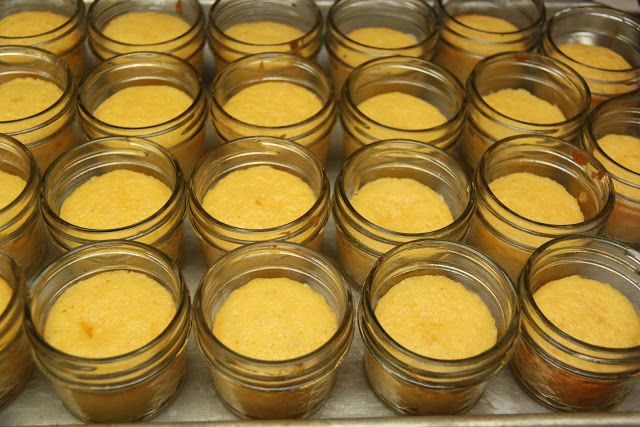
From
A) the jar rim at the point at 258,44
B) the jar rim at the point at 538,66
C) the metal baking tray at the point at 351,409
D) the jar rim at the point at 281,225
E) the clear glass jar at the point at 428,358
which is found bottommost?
the metal baking tray at the point at 351,409

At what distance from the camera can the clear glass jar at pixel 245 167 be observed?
159 cm

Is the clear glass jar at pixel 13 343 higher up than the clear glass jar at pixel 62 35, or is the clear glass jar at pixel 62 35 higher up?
the clear glass jar at pixel 62 35

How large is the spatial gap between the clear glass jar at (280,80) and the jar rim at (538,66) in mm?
416

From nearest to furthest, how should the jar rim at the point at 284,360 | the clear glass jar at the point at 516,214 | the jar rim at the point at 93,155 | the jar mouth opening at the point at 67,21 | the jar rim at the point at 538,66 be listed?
1. the jar rim at the point at 284,360
2. the jar rim at the point at 93,155
3. the clear glass jar at the point at 516,214
4. the jar rim at the point at 538,66
5. the jar mouth opening at the point at 67,21

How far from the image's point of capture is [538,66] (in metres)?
2.13

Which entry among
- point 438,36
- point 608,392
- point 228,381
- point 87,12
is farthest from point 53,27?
point 608,392

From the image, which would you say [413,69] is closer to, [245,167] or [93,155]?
[245,167]

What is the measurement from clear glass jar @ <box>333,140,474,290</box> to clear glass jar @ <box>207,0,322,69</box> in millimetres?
539

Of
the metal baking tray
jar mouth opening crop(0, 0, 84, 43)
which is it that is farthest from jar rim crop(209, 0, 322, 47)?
the metal baking tray

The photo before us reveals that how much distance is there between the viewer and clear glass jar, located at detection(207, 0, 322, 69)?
2127 mm

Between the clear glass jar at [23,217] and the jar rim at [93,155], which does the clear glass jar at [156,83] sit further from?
the clear glass jar at [23,217]

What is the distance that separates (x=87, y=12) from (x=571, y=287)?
1.66 m

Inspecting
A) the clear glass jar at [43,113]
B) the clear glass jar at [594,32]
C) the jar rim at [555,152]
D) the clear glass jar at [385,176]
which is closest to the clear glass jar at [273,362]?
the clear glass jar at [385,176]

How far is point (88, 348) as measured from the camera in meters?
1.40
